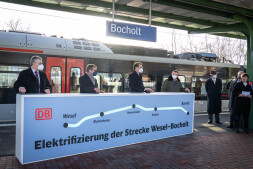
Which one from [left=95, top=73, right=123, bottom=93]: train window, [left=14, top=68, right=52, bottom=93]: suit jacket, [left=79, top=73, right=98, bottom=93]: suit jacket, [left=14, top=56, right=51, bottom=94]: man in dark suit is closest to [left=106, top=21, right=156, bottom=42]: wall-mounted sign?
[left=79, top=73, right=98, bottom=93]: suit jacket

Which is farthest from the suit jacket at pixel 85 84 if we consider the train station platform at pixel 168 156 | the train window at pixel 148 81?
the train window at pixel 148 81

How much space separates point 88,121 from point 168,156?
1.90 metres

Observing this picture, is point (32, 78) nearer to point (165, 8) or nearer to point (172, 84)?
point (172, 84)

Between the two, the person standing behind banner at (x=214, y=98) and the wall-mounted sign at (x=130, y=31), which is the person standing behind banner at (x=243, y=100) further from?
the wall-mounted sign at (x=130, y=31)

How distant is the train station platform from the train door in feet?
12.4

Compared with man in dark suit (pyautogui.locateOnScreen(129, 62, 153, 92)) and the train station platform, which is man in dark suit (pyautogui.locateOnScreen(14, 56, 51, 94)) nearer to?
the train station platform

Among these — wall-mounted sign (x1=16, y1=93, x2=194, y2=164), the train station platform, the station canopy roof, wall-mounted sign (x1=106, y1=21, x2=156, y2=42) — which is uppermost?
the station canopy roof

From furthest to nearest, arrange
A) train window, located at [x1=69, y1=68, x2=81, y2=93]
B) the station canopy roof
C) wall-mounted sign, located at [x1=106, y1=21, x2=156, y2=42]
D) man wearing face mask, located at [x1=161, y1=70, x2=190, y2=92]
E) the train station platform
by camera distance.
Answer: train window, located at [x1=69, y1=68, x2=81, y2=93], man wearing face mask, located at [x1=161, y1=70, x2=190, y2=92], the station canopy roof, wall-mounted sign, located at [x1=106, y1=21, x2=156, y2=42], the train station platform

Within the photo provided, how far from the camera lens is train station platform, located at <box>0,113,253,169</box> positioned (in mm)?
4430

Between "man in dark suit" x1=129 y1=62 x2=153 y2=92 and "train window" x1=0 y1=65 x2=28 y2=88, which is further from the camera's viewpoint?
"train window" x1=0 y1=65 x2=28 y2=88

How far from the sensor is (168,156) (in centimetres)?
505

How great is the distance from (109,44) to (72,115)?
19.3 ft

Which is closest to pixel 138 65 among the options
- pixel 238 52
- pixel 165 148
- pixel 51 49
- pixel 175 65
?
pixel 165 148

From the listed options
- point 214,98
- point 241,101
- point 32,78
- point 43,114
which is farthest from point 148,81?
point 43,114
